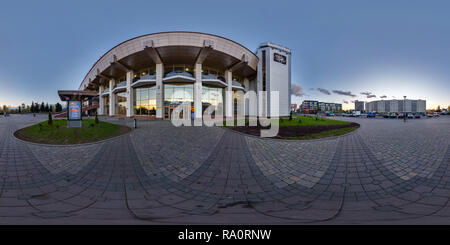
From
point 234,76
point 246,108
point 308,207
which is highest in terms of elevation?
point 234,76

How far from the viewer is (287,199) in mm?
3314

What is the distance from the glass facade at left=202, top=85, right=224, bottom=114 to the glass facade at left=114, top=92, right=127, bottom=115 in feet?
52.0

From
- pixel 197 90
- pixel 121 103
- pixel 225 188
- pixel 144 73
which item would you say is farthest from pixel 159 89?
A: pixel 225 188

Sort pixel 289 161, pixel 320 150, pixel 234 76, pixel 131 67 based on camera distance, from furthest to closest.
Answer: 1. pixel 234 76
2. pixel 131 67
3. pixel 320 150
4. pixel 289 161

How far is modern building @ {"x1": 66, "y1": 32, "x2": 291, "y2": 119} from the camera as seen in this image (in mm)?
24250

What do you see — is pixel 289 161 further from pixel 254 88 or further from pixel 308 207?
pixel 254 88

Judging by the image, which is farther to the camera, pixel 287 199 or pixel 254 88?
pixel 254 88

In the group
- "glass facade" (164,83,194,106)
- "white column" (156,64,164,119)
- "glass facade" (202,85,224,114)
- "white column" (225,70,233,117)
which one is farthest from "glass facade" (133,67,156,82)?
"white column" (225,70,233,117)

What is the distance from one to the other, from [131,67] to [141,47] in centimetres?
648

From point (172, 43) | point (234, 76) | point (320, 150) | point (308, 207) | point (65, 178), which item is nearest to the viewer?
point (308, 207)

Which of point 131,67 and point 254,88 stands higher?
point 131,67

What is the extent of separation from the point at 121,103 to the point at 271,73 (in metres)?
29.3

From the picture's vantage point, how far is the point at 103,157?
19.3ft

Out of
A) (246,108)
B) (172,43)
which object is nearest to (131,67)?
(172,43)
